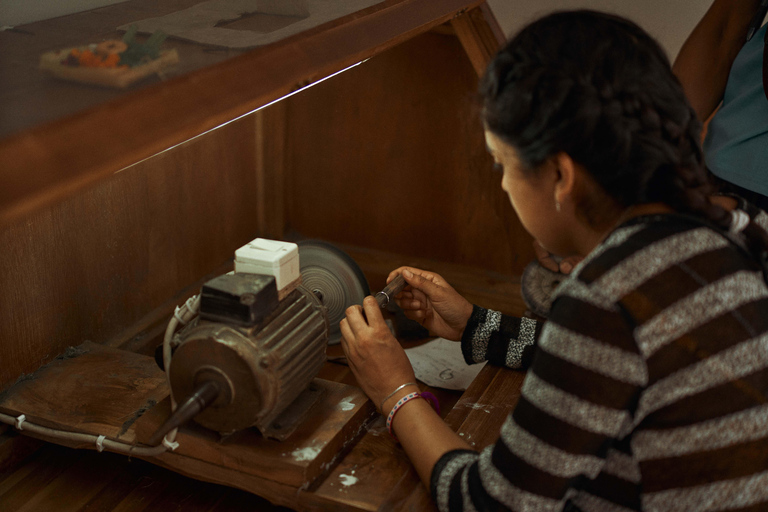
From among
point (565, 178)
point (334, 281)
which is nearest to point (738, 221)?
point (565, 178)

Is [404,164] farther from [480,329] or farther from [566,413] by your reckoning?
[566,413]

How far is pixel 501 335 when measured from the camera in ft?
4.88

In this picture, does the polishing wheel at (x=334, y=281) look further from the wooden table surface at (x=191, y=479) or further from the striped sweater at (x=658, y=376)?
the striped sweater at (x=658, y=376)

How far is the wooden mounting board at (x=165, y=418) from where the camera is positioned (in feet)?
3.84

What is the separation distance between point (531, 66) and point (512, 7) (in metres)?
1.62

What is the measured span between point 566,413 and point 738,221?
39cm

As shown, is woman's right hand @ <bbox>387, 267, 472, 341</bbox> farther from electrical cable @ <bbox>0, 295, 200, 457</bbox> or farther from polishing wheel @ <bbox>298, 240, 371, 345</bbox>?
electrical cable @ <bbox>0, 295, 200, 457</bbox>

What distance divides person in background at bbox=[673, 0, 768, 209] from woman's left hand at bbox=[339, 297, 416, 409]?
2.49 ft

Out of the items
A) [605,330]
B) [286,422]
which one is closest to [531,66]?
[605,330]

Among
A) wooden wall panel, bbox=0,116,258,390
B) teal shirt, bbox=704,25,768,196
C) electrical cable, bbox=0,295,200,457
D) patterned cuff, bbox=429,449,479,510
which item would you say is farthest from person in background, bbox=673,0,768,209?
wooden wall panel, bbox=0,116,258,390

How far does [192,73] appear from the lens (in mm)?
854

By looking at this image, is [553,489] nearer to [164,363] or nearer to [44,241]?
[164,363]

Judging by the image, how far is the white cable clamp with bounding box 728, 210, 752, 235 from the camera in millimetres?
955

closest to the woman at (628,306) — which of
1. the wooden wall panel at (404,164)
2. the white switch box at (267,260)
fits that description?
the white switch box at (267,260)
